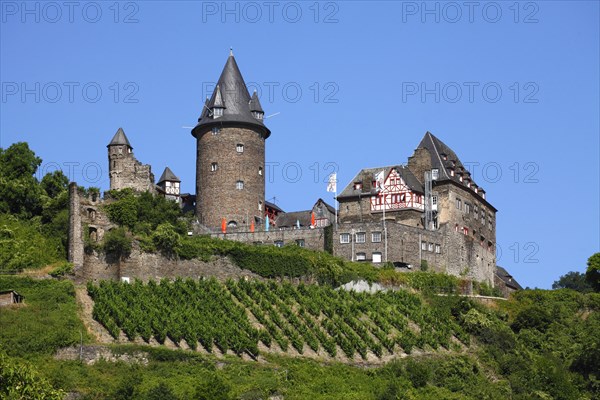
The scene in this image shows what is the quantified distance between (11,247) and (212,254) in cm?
1083

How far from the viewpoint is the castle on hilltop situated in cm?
8419

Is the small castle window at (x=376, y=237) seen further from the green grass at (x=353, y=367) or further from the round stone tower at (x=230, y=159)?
the round stone tower at (x=230, y=159)

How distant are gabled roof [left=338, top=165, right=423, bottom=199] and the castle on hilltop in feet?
0.29

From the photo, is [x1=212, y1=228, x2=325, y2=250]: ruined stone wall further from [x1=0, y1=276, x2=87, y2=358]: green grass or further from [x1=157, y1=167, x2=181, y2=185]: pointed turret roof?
[x1=0, y1=276, x2=87, y2=358]: green grass

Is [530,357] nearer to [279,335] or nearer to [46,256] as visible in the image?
[279,335]

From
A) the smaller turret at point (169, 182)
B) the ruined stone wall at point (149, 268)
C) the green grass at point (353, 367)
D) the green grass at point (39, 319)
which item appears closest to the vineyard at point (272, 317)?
the green grass at point (353, 367)

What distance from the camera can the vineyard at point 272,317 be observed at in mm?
65375

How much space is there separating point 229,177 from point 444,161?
45.9 ft

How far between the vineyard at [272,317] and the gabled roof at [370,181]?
12.1 metres

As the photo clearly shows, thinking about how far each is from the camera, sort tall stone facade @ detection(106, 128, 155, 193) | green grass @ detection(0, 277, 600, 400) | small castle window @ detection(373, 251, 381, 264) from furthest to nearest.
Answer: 1. tall stone facade @ detection(106, 128, 155, 193)
2. small castle window @ detection(373, 251, 381, 264)
3. green grass @ detection(0, 277, 600, 400)

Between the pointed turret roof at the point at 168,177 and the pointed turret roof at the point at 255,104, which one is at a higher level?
the pointed turret roof at the point at 255,104

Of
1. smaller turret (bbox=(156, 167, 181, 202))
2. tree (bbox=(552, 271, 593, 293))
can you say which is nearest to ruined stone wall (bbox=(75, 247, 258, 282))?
smaller turret (bbox=(156, 167, 181, 202))

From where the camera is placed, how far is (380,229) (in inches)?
3302

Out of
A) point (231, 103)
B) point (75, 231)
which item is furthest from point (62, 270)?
point (231, 103)
